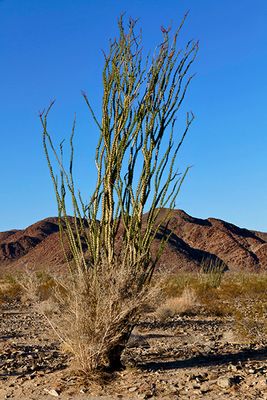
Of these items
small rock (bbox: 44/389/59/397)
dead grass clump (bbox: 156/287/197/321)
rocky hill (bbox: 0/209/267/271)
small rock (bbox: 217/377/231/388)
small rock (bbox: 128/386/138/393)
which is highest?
rocky hill (bbox: 0/209/267/271)

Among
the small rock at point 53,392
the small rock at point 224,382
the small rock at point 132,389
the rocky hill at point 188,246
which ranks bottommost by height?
the small rock at point 53,392

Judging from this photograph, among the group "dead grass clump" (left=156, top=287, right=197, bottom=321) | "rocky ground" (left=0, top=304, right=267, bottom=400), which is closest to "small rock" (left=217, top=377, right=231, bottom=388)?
"rocky ground" (left=0, top=304, right=267, bottom=400)

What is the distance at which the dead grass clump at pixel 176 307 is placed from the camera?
42.3 feet

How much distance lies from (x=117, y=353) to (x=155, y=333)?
13.8 ft

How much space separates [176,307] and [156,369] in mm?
7379

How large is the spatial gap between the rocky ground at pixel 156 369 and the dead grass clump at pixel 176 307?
2.02 meters

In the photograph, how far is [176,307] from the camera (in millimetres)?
14250

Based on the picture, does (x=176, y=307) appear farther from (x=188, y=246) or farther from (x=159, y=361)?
(x=188, y=246)

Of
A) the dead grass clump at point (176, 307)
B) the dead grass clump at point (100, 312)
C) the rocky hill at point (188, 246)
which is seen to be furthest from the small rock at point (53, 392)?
the rocky hill at point (188, 246)

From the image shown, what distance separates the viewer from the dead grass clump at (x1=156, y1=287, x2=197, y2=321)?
42.3 ft

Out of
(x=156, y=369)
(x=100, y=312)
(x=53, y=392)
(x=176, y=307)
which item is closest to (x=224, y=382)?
(x=156, y=369)

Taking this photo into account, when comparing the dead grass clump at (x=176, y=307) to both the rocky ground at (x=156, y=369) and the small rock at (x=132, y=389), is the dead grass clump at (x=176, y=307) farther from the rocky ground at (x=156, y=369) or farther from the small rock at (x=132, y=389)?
the small rock at (x=132, y=389)

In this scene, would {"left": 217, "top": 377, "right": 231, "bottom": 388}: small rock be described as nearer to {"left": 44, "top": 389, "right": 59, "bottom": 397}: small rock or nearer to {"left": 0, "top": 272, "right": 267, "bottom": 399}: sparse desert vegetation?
{"left": 0, "top": 272, "right": 267, "bottom": 399}: sparse desert vegetation

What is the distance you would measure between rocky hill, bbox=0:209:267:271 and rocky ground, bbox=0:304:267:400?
120ft
